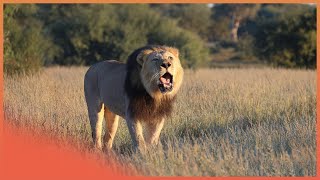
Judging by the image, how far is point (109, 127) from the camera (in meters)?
7.10

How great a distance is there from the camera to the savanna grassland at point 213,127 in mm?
5488

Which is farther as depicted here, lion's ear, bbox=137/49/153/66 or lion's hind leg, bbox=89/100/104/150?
lion's hind leg, bbox=89/100/104/150

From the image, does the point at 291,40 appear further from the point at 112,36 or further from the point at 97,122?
the point at 97,122

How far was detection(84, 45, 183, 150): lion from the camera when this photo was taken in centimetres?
566

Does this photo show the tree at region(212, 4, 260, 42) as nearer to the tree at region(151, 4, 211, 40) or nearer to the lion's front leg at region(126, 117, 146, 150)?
the tree at region(151, 4, 211, 40)

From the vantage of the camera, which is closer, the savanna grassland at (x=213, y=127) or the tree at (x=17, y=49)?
the savanna grassland at (x=213, y=127)

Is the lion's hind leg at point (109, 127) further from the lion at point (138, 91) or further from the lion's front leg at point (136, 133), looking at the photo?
the lion's front leg at point (136, 133)

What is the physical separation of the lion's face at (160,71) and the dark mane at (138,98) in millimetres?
107

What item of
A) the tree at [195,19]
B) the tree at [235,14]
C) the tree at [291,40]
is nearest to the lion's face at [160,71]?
the tree at [291,40]

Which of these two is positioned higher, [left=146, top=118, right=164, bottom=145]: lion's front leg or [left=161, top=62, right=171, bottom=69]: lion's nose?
[left=161, top=62, right=171, bottom=69]: lion's nose

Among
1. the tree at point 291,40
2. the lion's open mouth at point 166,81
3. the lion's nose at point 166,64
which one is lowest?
the tree at point 291,40

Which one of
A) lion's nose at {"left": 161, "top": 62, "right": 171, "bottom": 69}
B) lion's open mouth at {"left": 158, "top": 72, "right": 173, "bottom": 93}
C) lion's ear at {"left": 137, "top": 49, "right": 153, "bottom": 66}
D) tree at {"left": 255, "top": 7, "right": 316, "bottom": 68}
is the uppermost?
lion's ear at {"left": 137, "top": 49, "right": 153, "bottom": 66}

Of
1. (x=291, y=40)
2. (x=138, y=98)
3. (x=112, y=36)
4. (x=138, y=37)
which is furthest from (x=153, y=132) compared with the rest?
(x=291, y=40)

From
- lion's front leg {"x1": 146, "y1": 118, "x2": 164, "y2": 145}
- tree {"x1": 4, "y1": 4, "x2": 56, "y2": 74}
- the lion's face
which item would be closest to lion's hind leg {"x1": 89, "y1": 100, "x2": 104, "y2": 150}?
lion's front leg {"x1": 146, "y1": 118, "x2": 164, "y2": 145}
